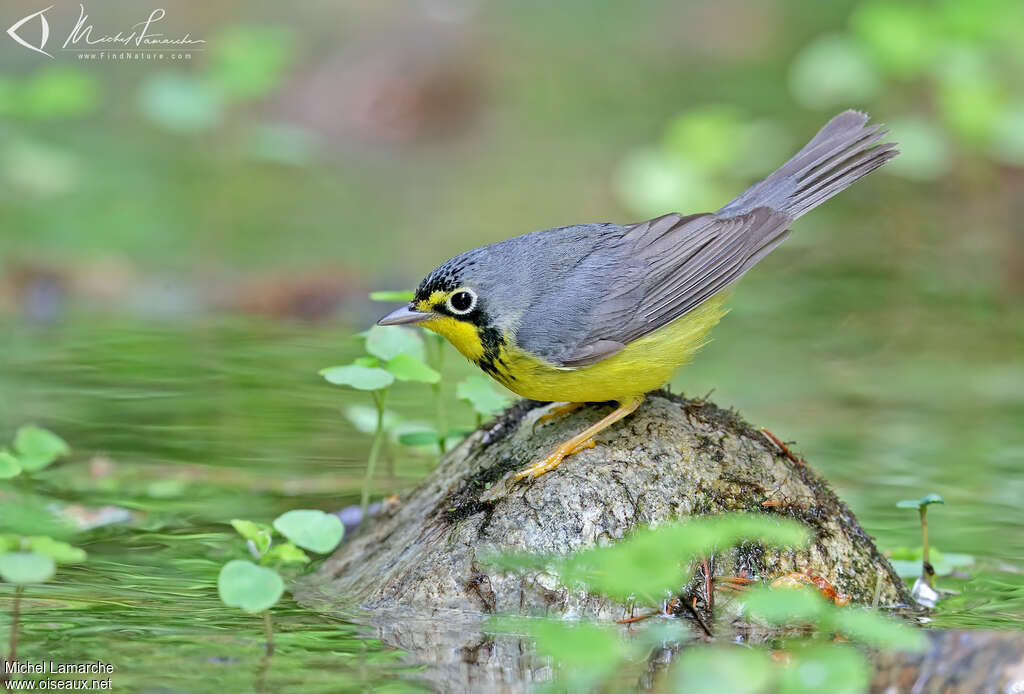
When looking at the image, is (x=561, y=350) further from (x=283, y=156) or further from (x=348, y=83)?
(x=348, y=83)

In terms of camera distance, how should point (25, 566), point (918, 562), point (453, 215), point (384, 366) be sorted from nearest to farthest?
point (25, 566)
point (384, 366)
point (918, 562)
point (453, 215)

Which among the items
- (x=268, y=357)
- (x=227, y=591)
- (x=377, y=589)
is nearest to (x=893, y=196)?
(x=268, y=357)

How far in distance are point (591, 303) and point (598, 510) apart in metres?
0.91

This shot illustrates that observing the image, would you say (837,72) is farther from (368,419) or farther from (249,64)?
(368,419)

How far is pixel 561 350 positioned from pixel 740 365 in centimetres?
415

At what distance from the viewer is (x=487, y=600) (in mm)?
4543

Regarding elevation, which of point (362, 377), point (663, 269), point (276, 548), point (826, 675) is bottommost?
point (826, 675)

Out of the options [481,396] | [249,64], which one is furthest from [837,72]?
[481,396]

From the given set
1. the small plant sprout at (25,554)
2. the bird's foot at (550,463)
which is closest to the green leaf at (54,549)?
the small plant sprout at (25,554)

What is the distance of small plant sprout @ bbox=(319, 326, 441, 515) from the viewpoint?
5.11 meters

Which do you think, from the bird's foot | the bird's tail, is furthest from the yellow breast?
the bird's tail

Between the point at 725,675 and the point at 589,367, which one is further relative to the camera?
the point at 589,367

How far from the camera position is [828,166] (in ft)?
19.1

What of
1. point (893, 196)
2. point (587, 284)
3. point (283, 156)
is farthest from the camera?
point (893, 196)
